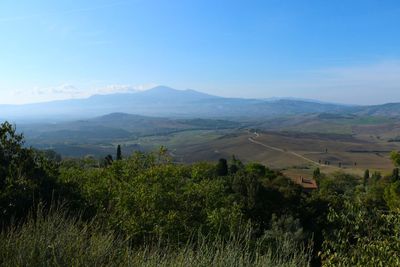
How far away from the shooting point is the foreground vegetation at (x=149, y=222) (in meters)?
4.16

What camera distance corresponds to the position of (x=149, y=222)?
11.6 metres

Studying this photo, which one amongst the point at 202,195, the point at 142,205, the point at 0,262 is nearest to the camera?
the point at 0,262

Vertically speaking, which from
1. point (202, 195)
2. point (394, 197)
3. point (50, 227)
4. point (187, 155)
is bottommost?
point (187, 155)

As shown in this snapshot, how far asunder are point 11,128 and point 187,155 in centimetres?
10542

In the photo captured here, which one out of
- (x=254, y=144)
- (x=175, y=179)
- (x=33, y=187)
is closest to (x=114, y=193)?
(x=175, y=179)

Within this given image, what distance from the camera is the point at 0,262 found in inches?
145

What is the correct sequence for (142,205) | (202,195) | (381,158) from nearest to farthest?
(142,205) < (202,195) < (381,158)

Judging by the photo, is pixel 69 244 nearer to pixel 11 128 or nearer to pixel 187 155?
pixel 11 128

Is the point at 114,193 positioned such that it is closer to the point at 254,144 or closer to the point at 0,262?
the point at 0,262

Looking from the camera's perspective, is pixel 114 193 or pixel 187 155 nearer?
pixel 114 193

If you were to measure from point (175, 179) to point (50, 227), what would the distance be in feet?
33.8

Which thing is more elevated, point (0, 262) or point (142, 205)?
point (0, 262)

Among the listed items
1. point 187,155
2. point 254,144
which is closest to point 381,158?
point 254,144

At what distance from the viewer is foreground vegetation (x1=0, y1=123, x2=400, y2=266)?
4.16 metres
